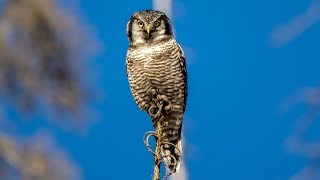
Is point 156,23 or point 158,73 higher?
point 156,23

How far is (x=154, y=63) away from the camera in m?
4.38

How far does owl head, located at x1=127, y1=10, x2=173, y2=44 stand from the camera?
4.34 metres

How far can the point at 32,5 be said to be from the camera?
5789 mm

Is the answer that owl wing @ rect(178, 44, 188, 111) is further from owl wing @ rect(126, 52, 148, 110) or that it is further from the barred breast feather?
owl wing @ rect(126, 52, 148, 110)

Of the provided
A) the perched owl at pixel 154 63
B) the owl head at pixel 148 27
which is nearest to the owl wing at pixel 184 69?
the perched owl at pixel 154 63

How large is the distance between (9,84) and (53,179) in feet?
2.52

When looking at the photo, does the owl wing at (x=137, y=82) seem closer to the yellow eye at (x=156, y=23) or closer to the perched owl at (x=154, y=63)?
the perched owl at (x=154, y=63)

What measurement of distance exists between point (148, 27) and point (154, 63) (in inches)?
8.1

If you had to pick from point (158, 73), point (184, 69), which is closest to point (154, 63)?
point (158, 73)

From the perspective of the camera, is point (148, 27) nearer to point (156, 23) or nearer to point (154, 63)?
point (156, 23)

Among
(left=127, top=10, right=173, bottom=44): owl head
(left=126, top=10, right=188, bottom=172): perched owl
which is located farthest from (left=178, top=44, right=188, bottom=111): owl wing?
(left=127, top=10, right=173, bottom=44): owl head

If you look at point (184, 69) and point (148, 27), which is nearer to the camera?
point (148, 27)

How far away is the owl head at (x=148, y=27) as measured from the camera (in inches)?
171

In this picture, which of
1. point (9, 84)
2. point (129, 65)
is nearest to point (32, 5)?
point (9, 84)
